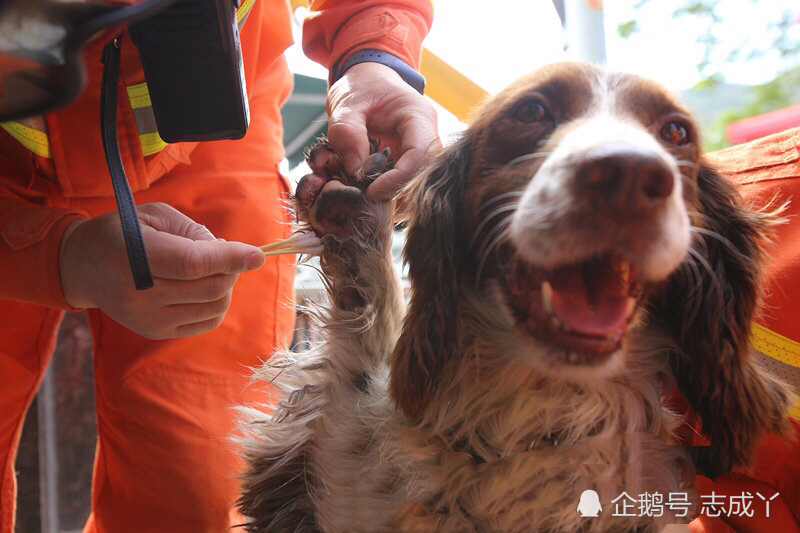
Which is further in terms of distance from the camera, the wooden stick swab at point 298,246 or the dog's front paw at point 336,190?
the dog's front paw at point 336,190

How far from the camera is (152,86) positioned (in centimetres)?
150

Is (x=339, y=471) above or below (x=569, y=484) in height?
below

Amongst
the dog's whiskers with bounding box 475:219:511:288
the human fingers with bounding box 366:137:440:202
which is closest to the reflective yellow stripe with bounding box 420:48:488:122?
the human fingers with bounding box 366:137:440:202

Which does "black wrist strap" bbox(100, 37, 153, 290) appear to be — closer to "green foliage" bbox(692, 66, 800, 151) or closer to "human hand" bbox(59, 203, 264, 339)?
"human hand" bbox(59, 203, 264, 339)

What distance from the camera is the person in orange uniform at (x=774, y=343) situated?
176 cm

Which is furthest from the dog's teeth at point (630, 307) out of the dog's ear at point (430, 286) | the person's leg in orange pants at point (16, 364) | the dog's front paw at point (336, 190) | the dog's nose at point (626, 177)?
the person's leg in orange pants at point (16, 364)

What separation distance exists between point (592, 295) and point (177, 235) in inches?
39.1

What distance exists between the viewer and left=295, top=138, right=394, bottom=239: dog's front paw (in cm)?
194

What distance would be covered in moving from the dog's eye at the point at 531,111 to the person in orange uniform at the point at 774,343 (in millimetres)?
518

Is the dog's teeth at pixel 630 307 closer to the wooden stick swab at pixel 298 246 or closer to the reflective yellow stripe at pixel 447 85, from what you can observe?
the wooden stick swab at pixel 298 246

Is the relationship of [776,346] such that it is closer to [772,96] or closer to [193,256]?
[193,256]

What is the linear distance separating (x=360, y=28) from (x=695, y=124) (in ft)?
3.61

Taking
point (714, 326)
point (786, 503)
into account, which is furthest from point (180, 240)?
point (786, 503)

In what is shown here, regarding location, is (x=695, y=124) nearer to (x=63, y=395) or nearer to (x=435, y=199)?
(x=435, y=199)
